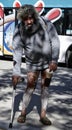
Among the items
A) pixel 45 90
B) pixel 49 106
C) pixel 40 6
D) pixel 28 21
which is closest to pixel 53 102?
pixel 49 106

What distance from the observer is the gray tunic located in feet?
24.0

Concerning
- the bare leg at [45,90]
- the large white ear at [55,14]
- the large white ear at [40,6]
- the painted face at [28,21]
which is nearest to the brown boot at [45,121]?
Answer: the bare leg at [45,90]

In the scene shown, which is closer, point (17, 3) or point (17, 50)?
point (17, 50)

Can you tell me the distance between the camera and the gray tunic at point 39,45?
7312 mm

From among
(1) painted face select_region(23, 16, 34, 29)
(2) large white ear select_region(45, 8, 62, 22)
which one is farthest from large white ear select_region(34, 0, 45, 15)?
(1) painted face select_region(23, 16, 34, 29)

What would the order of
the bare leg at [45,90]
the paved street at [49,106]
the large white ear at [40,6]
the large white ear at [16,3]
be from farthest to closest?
1. the large white ear at [16,3]
2. the large white ear at [40,6]
3. the paved street at [49,106]
4. the bare leg at [45,90]

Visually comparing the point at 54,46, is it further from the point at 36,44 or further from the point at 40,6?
the point at 40,6

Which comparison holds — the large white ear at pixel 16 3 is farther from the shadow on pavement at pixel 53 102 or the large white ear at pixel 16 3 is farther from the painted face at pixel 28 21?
the painted face at pixel 28 21

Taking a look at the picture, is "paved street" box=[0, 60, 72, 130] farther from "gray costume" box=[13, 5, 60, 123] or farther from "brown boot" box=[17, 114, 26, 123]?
"gray costume" box=[13, 5, 60, 123]

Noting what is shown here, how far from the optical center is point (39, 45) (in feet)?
24.0

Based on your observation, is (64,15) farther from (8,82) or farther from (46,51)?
(46,51)

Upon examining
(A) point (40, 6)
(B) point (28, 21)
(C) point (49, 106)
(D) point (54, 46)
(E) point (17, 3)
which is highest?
(E) point (17, 3)

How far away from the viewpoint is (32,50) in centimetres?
736

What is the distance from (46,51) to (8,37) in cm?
1066
